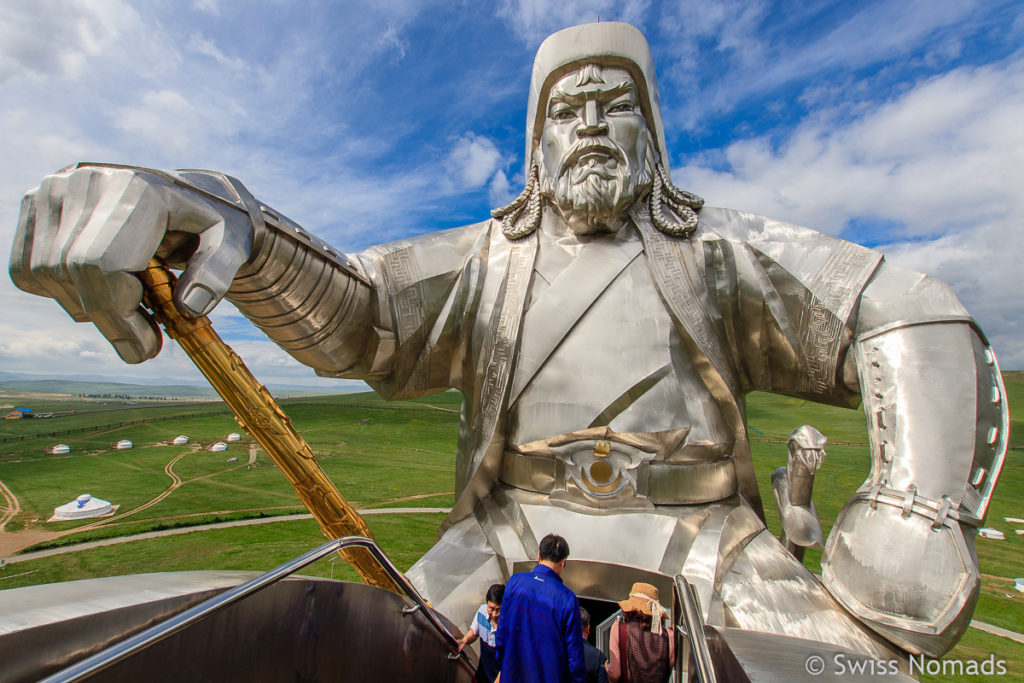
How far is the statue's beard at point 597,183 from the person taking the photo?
8.31 ft

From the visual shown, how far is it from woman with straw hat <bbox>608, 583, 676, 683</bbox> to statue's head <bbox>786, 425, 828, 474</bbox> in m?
0.94

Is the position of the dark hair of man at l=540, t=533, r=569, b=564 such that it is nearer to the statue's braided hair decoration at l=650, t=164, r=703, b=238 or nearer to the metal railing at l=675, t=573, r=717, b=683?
the metal railing at l=675, t=573, r=717, b=683

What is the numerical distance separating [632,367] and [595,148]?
3.58 feet

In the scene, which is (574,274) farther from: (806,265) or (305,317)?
(305,317)

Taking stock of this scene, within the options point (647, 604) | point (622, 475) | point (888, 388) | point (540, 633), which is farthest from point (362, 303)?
point (888, 388)

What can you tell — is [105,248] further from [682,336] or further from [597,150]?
[682,336]

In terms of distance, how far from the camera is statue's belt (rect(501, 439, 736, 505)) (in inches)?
89.8

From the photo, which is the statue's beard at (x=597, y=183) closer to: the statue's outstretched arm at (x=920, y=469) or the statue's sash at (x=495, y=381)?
the statue's sash at (x=495, y=381)

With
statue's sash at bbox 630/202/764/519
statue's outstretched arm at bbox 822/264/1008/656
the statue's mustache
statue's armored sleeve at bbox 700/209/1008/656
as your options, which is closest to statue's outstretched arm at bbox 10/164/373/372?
the statue's mustache

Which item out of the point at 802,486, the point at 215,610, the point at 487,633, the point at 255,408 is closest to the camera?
the point at 215,610

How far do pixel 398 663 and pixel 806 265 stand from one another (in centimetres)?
238

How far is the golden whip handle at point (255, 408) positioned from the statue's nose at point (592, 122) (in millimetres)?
1893

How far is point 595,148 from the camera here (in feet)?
8.38

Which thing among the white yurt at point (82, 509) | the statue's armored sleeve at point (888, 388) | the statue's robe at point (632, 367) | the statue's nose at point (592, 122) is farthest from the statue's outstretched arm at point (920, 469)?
the white yurt at point (82, 509)
